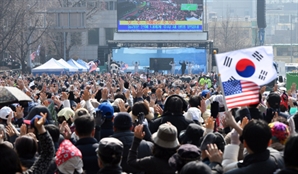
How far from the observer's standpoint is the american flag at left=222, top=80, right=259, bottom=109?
27.2 ft

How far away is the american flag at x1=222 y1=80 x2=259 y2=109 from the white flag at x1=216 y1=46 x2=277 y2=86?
14 cm

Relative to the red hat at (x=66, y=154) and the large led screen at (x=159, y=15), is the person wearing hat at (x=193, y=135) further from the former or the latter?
the large led screen at (x=159, y=15)

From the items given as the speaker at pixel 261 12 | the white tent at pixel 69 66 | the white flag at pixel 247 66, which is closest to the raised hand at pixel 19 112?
the white flag at pixel 247 66

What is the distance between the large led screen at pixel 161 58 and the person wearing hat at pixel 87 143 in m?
52.7

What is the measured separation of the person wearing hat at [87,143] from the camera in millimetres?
7832

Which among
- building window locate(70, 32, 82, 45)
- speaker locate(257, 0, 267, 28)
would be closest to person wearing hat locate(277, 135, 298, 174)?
speaker locate(257, 0, 267, 28)

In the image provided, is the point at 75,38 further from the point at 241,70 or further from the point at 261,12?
the point at 241,70

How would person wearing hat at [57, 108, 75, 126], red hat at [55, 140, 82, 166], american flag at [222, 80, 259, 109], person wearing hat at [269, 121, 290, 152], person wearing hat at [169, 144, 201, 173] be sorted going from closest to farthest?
1. person wearing hat at [169, 144, 201, 173]
2. red hat at [55, 140, 82, 166]
3. person wearing hat at [269, 121, 290, 152]
4. american flag at [222, 80, 259, 109]
5. person wearing hat at [57, 108, 75, 126]

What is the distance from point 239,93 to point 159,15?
58.9 meters

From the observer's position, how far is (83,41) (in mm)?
93000

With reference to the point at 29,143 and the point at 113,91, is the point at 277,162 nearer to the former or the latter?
the point at 29,143

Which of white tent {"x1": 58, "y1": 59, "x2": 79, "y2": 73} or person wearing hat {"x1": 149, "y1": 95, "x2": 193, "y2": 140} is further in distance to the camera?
white tent {"x1": 58, "y1": 59, "x2": 79, "y2": 73}

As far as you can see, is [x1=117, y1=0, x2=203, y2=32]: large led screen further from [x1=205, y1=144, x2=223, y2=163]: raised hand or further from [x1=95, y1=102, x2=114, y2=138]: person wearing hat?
[x1=205, y1=144, x2=223, y2=163]: raised hand

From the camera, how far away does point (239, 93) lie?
842 centimetres
